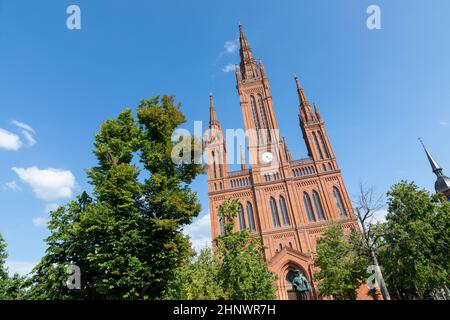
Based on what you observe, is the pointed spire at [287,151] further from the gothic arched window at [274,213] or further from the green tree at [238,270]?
the green tree at [238,270]

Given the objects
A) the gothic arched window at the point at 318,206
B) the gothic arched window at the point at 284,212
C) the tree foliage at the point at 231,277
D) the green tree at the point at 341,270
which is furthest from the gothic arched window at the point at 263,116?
the tree foliage at the point at 231,277

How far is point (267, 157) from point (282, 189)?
19.1 feet

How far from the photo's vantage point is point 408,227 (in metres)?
16.7

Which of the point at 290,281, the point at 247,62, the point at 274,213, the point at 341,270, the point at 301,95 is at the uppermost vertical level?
the point at 247,62

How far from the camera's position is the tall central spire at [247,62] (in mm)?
48953

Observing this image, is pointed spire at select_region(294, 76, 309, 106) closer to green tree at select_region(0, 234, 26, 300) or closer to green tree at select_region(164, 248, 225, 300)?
green tree at select_region(164, 248, 225, 300)

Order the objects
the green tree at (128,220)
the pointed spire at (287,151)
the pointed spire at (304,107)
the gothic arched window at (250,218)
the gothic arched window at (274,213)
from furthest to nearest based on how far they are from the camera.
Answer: the pointed spire at (304,107) < the pointed spire at (287,151) < the gothic arched window at (250,218) < the gothic arched window at (274,213) < the green tree at (128,220)

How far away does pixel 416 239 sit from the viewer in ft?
52.3

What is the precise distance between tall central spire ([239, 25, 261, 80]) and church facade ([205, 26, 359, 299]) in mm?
6336

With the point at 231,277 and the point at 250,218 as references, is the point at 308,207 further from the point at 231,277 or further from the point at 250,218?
the point at 231,277

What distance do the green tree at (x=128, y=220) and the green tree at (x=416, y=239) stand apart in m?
12.3

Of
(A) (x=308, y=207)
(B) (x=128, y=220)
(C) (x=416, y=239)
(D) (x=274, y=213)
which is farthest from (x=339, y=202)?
(B) (x=128, y=220)
